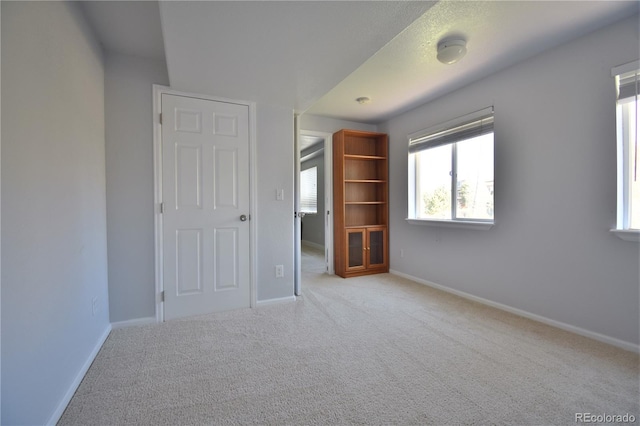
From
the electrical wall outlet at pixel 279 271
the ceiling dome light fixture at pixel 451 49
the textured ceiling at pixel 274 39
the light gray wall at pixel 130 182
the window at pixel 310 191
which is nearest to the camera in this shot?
the textured ceiling at pixel 274 39

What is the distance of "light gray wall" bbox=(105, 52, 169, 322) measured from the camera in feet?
7.40

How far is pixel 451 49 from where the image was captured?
7.03 feet

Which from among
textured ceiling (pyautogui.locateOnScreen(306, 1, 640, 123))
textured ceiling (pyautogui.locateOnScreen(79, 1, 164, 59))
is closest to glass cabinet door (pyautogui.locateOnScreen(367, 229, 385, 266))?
textured ceiling (pyautogui.locateOnScreen(306, 1, 640, 123))

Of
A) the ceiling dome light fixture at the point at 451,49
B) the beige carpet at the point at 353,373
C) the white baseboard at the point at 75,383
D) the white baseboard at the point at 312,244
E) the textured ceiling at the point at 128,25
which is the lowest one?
the beige carpet at the point at 353,373

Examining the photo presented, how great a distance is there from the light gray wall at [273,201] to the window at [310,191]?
3.61 metres

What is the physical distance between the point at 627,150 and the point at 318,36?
2.32 meters

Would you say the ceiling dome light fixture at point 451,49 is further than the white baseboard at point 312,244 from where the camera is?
No

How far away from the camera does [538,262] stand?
7.89ft

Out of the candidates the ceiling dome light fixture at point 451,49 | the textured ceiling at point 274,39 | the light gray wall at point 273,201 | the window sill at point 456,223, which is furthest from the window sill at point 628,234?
the light gray wall at point 273,201

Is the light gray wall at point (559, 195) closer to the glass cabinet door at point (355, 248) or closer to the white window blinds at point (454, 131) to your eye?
the white window blinds at point (454, 131)

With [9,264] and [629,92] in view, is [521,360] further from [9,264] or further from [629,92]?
[9,264]

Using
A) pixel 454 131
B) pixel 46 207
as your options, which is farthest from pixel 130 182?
pixel 454 131

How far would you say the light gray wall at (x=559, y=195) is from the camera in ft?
6.48

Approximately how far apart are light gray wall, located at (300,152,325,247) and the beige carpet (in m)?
3.94
